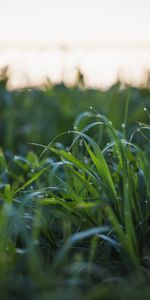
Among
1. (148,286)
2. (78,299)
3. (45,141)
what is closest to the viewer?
(78,299)

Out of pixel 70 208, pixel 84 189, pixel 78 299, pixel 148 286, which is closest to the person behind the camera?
A: pixel 78 299

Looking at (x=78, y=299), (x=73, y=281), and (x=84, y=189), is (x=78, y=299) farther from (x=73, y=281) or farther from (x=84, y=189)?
(x=84, y=189)

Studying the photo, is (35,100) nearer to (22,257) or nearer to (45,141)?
A: (45,141)

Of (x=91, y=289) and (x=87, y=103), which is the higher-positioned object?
(x=91, y=289)

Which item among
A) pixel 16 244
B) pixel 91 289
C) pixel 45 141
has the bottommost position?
pixel 45 141

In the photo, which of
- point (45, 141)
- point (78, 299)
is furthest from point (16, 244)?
point (45, 141)

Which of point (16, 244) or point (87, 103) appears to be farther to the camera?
point (87, 103)

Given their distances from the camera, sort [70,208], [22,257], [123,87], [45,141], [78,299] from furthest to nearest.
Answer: [123,87], [45,141], [70,208], [22,257], [78,299]

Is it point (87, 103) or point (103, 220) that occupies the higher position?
point (103, 220)

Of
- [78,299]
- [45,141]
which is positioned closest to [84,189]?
[78,299]
